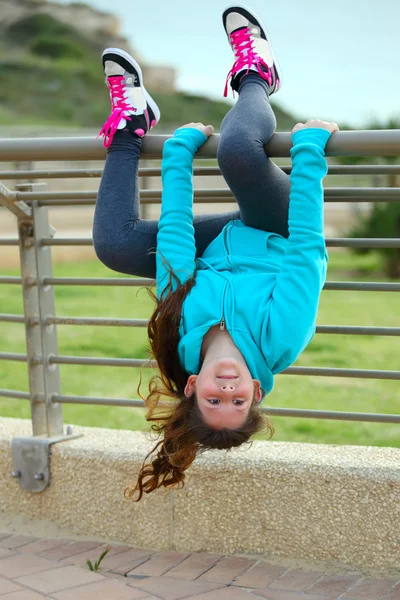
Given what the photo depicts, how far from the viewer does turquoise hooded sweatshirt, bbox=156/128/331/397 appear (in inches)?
101

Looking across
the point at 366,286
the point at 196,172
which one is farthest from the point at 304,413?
the point at 196,172

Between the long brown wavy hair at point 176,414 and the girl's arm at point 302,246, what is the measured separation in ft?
1.05

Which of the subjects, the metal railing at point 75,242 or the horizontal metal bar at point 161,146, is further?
the metal railing at point 75,242

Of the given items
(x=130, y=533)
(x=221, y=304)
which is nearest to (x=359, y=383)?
(x=130, y=533)

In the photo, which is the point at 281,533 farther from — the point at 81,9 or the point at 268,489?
the point at 81,9

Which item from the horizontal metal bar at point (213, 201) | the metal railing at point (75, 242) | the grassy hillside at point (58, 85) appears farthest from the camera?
→ the grassy hillside at point (58, 85)

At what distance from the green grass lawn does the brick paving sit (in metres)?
1.11

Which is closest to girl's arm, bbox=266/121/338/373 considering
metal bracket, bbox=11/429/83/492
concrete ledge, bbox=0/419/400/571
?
concrete ledge, bbox=0/419/400/571

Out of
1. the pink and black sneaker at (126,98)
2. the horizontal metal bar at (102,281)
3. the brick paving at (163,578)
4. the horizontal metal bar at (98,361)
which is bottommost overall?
the brick paving at (163,578)

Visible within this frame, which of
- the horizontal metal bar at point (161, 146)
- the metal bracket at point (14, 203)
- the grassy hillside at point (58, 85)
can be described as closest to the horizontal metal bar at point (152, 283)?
the metal bracket at point (14, 203)

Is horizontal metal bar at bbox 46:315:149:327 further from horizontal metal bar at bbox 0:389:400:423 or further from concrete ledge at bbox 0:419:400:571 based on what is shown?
concrete ledge at bbox 0:419:400:571

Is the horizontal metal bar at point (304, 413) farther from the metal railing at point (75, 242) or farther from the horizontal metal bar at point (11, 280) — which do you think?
the horizontal metal bar at point (11, 280)

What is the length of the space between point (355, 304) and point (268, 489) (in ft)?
26.0

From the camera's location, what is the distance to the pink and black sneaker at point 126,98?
2.86 m
